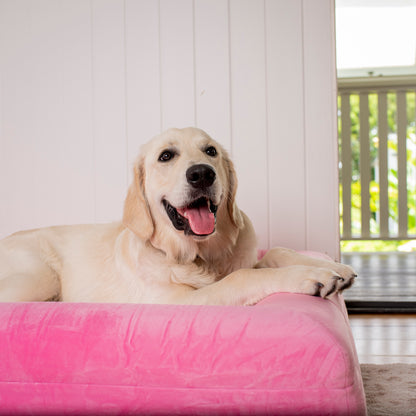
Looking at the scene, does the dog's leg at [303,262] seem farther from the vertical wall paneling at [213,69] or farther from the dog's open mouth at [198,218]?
the vertical wall paneling at [213,69]

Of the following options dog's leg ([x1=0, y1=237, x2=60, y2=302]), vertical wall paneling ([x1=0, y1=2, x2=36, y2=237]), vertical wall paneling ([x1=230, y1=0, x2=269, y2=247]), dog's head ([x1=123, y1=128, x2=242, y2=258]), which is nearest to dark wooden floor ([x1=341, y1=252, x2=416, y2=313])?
vertical wall paneling ([x1=230, y1=0, x2=269, y2=247])

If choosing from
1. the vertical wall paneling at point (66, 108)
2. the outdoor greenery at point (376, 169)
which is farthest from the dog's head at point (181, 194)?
the outdoor greenery at point (376, 169)

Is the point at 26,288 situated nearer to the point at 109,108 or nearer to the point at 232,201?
the point at 232,201

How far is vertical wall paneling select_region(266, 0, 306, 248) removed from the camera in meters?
2.96

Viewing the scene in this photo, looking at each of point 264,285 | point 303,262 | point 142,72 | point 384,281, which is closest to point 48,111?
point 142,72

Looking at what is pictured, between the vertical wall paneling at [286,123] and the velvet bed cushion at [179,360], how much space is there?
1.71 metres

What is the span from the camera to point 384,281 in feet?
12.4

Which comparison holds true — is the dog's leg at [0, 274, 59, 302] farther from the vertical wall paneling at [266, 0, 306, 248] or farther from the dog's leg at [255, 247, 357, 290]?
the vertical wall paneling at [266, 0, 306, 248]

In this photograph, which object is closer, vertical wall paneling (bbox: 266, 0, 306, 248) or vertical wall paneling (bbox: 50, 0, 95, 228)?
vertical wall paneling (bbox: 266, 0, 306, 248)

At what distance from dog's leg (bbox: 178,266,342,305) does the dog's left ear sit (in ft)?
0.94

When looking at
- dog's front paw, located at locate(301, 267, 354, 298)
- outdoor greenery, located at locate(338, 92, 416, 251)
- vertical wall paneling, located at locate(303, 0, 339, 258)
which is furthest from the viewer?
outdoor greenery, located at locate(338, 92, 416, 251)

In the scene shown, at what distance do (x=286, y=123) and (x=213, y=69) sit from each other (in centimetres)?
58

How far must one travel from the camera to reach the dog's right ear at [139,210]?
1.74 m

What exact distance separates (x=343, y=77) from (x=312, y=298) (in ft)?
17.0
